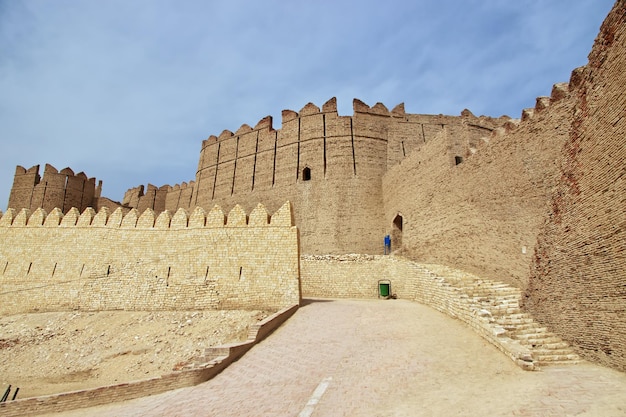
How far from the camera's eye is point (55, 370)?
888 centimetres

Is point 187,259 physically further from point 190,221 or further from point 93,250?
point 93,250

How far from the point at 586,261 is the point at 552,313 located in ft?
5.03

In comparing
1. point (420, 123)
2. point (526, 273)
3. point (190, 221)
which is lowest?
point (526, 273)

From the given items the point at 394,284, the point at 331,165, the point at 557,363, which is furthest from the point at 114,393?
the point at 331,165

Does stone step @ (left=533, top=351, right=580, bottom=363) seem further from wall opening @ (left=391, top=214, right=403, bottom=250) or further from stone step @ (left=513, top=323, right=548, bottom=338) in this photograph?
wall opening @ (left=391, top=214, right=403, bottom=250)

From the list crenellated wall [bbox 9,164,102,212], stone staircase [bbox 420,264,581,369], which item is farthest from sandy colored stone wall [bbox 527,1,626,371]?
crenellated wall [bbox 9,164,102,212]

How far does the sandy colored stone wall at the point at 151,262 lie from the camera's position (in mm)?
10727

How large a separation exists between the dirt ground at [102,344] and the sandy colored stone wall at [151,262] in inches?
21.7

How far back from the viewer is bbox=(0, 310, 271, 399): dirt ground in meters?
8.52

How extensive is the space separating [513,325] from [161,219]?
411 inches

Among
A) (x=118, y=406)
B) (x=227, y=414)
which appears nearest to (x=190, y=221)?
(x=118, y=406)

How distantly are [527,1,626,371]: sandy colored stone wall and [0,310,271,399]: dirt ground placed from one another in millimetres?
6976

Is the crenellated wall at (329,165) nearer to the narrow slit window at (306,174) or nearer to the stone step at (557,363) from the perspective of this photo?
the narrow slit window at (306,174)

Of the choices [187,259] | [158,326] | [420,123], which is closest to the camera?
[158,326]
